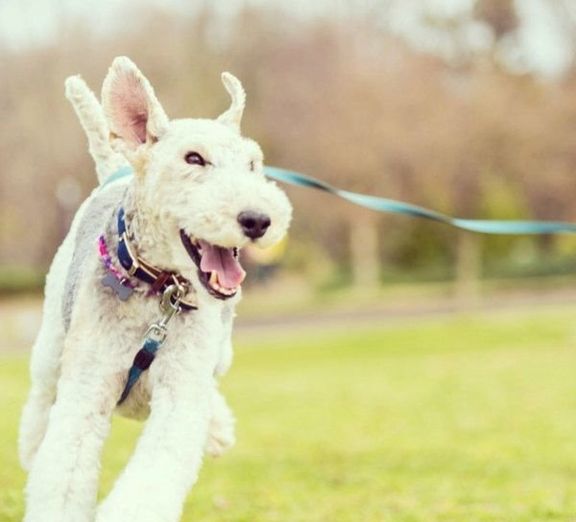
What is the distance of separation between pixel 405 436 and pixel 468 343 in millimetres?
14864

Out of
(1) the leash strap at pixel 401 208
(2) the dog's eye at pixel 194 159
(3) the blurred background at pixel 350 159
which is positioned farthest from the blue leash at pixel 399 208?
(3) the blurred background at pixel 350 159

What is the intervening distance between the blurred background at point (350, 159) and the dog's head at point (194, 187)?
16.5m

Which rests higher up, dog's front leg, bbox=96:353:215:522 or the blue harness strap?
the blue harness strap

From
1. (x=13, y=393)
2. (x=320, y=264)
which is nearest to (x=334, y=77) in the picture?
(x=320, y=264)

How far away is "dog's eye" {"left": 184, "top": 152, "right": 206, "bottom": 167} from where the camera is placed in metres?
4.00

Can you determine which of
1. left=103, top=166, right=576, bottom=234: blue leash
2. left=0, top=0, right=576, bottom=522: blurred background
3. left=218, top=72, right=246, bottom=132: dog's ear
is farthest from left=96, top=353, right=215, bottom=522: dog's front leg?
left=0, top=0, right=576, bottom=522: blurred background

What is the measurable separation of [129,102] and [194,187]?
0.48 m

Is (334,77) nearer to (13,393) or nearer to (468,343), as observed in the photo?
(468,343)

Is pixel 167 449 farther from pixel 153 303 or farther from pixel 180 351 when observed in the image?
pixel 153 303

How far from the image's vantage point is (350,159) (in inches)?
1314

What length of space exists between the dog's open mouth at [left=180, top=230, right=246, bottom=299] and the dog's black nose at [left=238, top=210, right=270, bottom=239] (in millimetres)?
128

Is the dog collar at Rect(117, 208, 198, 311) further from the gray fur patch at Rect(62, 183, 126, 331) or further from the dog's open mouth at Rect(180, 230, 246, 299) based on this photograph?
the dog's open mouth at Rect(180, 230, 246, 299)

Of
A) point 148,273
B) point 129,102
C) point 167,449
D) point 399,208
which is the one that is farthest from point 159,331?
point 399,208

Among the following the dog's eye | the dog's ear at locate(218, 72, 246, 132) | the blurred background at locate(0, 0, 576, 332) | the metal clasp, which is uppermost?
the blurred background at locate(0, 0, 576, 332)
